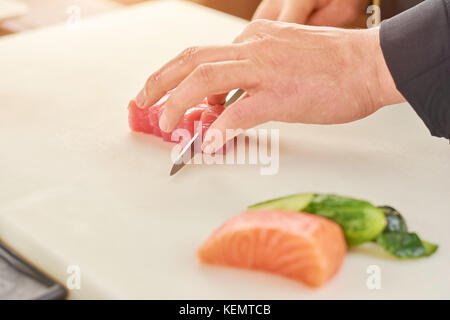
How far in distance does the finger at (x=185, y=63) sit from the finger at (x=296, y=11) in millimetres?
493

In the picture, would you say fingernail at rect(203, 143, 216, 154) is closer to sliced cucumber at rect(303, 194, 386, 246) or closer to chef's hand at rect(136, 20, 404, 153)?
chef's hand at rect(136, 20, 404, 153)

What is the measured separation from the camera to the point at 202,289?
99 cm

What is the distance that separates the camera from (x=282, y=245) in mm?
969

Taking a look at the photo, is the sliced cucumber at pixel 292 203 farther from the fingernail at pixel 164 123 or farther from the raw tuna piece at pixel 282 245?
the fingernail at pixel 164 123

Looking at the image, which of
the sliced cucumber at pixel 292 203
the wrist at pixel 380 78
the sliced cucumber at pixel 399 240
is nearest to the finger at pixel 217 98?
the wrist at pixel 380 78

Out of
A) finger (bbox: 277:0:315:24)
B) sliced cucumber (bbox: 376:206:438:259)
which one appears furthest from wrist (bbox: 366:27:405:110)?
finger (bbox: 277:0:315:24)

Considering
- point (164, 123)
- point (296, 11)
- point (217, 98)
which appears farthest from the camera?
point (296, 11)

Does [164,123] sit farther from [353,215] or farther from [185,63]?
[353,215]

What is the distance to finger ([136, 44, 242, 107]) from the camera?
1.39 meters

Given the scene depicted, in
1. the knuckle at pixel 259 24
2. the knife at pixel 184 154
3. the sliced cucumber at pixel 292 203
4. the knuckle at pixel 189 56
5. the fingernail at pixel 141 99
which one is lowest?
the knife at pixel 184 154

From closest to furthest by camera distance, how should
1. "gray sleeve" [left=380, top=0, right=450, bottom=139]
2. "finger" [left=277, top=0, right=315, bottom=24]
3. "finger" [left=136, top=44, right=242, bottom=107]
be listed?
"gray sleeve" [left=380, top=0, right=450, bottom=139]
"finger" [left=136, top=44, right=242, bottom=107]
"finger" [left=277, top=0, right=315, bottom=24]

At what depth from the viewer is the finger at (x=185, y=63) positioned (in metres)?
1.39

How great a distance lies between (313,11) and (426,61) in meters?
0.78

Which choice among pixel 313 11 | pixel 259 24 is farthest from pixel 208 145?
pixel 313 11
